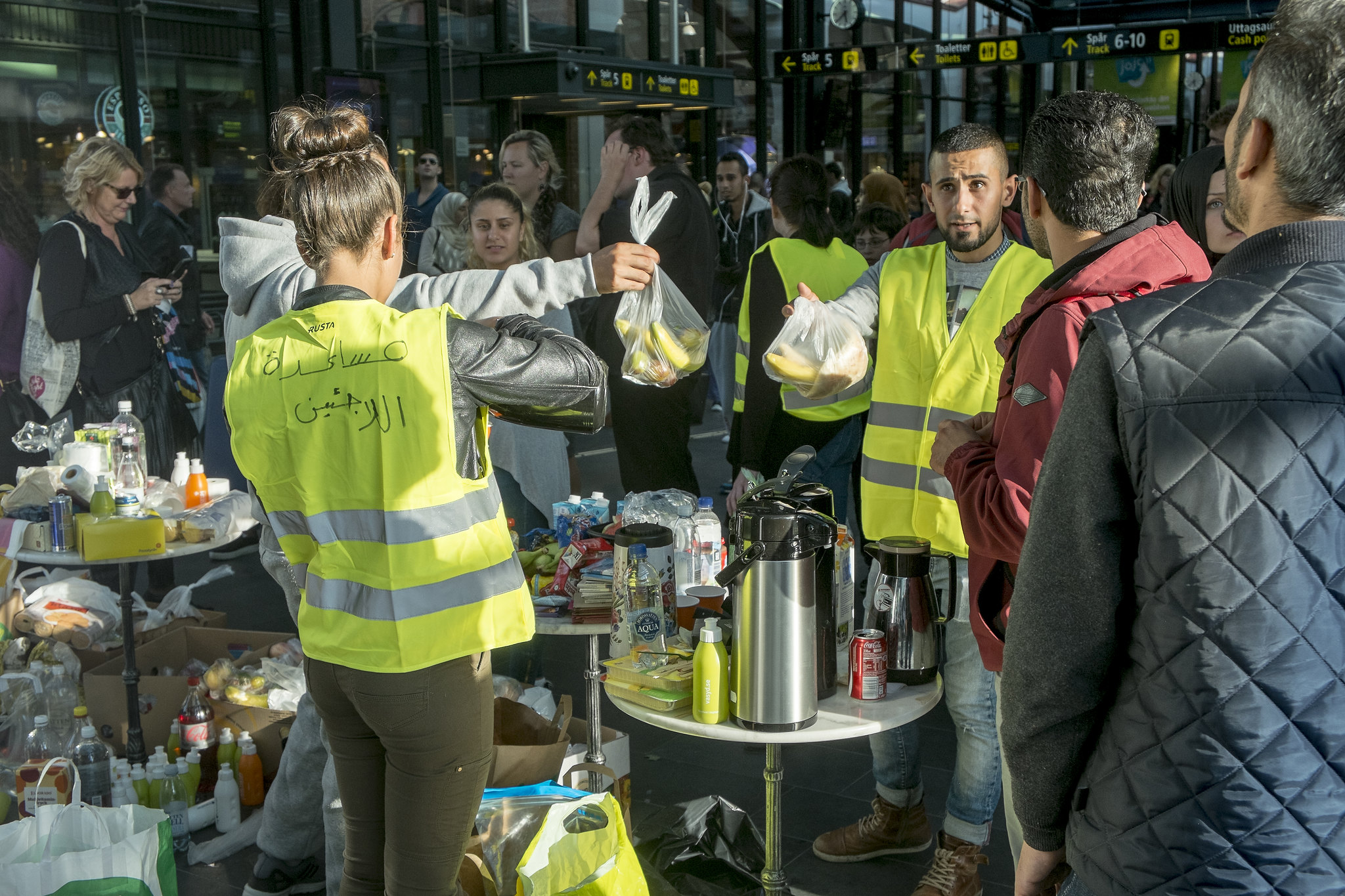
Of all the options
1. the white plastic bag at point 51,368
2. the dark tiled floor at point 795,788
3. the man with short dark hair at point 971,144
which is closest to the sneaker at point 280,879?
the dark tiled floor at point 795,788

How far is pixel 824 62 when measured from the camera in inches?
482

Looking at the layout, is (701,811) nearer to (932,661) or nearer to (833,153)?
(932,661)

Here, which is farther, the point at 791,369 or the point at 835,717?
the point at 791,369

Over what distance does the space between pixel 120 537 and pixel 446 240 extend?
2.36 metres

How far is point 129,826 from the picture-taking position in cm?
273

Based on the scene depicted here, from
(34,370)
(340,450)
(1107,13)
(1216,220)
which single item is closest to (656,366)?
(340,450)

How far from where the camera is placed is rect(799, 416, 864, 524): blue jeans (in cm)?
434

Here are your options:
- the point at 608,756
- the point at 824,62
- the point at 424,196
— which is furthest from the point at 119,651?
the point at 824,62

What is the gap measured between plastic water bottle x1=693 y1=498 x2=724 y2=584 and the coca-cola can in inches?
22.6

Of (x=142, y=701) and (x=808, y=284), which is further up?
(x=808, y=284)

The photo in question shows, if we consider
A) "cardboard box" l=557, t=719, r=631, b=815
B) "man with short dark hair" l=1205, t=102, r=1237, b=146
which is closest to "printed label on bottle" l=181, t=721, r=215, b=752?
"cardboard box" l=557, t=719, r=631, b=815

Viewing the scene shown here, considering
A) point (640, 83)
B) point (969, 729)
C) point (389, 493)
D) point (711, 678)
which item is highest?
point (640, 83)

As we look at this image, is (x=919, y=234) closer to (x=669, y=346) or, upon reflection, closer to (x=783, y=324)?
(x=783, y=324)

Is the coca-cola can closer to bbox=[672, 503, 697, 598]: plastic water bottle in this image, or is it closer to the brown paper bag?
bbox=[672, 503, 697, 598]: plastic water bottle
